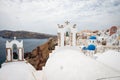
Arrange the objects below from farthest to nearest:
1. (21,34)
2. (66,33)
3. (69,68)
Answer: (21,34) < (66,33) < (69,68)

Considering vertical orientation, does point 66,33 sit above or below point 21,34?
below

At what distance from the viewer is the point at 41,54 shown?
59.1ft

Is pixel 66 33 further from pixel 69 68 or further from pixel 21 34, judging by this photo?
pixel 21 34

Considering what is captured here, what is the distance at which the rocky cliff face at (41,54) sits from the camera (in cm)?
1764

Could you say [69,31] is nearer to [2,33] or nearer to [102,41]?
[2,33]

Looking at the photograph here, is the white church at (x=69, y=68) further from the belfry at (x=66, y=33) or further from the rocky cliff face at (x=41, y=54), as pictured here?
the rocky cliff face at (x=41, y=54)

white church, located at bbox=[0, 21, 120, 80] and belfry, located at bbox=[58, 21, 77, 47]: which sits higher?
belfry, located at bbox=[58, 21, 77, 47]

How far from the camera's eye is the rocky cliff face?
1764 centimetres

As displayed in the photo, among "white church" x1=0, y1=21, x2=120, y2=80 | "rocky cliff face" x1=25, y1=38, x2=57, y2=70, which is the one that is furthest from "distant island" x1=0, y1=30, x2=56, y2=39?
"white church" x1=0, y1=21, x2=120, y2=80

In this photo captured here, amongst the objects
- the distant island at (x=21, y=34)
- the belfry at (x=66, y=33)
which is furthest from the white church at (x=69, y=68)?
the distant island at (x=21, y=34)

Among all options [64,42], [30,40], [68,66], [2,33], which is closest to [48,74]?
[68,66]

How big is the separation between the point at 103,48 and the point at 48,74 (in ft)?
27.3

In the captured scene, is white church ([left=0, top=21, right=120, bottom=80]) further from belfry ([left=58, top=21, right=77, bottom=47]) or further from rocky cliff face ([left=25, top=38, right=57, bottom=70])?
rocky cliff face ([left=25, top=38, right=57, bottom=70])

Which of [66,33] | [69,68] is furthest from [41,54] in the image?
[69,68]
